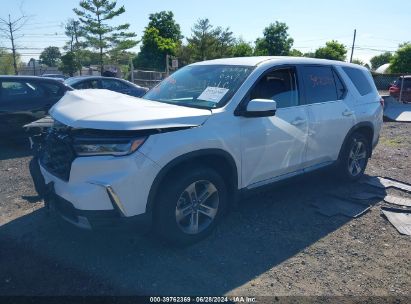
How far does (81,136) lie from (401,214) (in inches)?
154

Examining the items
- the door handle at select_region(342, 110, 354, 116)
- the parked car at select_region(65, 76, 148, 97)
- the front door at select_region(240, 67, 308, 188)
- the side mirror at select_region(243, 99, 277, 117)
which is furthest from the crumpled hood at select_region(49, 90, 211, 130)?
the parked car at select_region(65, 76, 148, 97)

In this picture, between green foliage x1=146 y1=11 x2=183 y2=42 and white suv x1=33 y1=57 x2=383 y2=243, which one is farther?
green foliage x1=146 y1=11 x2=183 y2=42

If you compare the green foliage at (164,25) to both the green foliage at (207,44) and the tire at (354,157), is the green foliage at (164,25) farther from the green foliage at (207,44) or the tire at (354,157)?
the tire at (354,157)

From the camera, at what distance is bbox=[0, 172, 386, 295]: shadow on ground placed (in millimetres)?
2957

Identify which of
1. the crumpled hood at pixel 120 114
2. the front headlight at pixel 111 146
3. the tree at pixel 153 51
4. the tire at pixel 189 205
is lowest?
the tire at pixel 189 205

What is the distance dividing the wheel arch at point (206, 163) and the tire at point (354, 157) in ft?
7.22

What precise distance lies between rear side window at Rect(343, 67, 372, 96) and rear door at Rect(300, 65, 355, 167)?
0.34 metres

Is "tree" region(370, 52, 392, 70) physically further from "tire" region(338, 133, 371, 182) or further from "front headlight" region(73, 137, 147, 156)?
"front headlight" region(73, 137, 147, 156)

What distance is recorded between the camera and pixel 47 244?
3605mm

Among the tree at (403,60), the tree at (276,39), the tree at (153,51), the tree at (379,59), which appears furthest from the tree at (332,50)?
the tree at (379,59)

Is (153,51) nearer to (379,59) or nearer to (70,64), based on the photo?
(70,64)

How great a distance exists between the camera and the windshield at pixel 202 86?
12.2ft

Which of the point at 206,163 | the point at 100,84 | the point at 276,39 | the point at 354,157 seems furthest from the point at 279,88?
the point at 276,39

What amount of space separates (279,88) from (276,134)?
605mm
